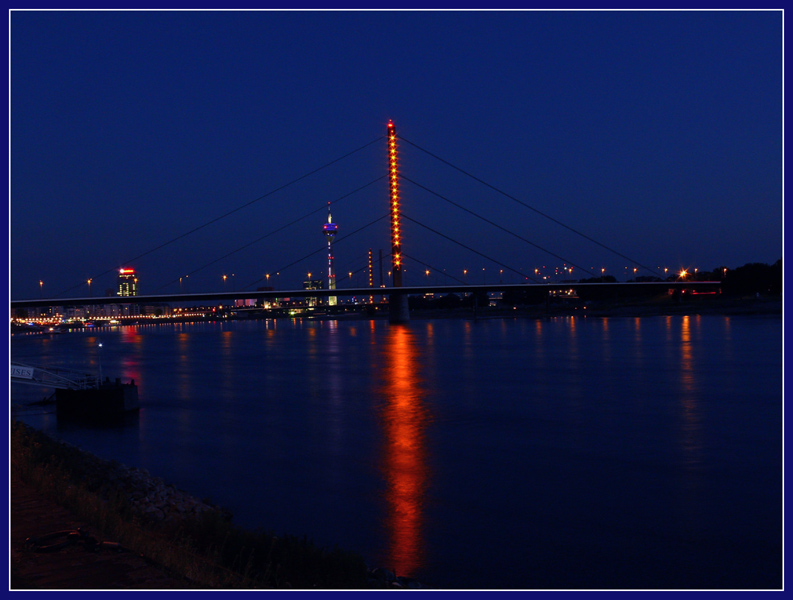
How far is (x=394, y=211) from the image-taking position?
5466cm

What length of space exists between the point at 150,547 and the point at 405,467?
244 inches

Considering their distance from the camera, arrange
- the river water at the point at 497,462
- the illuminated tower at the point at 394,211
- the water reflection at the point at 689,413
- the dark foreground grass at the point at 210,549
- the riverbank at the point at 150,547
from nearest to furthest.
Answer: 1. the riverbank at the point at 150,547
2. the dark foreground grass at the point at 210,549
3. the river water at the point at 497,462
4. the water reflection at the point at 689,413
5. the illuminated tower at the point at 394,211

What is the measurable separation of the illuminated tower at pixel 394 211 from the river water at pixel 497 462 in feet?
80.4

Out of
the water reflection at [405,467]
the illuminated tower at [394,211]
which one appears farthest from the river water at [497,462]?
the illuminated tower at [394,211]

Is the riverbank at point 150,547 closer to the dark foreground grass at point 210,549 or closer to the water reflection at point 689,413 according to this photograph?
the dark foreground grass at point 210,549

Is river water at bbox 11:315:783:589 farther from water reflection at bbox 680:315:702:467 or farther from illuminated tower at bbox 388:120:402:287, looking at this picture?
illuminated tower at bbox 388:120:402:287

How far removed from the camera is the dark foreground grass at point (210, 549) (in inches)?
178

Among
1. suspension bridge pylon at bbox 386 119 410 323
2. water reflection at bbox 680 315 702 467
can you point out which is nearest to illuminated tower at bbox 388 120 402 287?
suspension bridge pylon at bbox 386 119 410 323

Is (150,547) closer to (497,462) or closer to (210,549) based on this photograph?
(210,549)

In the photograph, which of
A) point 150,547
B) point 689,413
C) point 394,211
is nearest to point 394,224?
point 394,211

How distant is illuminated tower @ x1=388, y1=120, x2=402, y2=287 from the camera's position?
4913 cm

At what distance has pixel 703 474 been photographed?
32.4 ft

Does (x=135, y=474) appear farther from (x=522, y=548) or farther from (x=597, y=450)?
(x=597, y=450)

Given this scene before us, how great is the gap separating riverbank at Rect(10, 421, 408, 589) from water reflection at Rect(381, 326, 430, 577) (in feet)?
3.80
